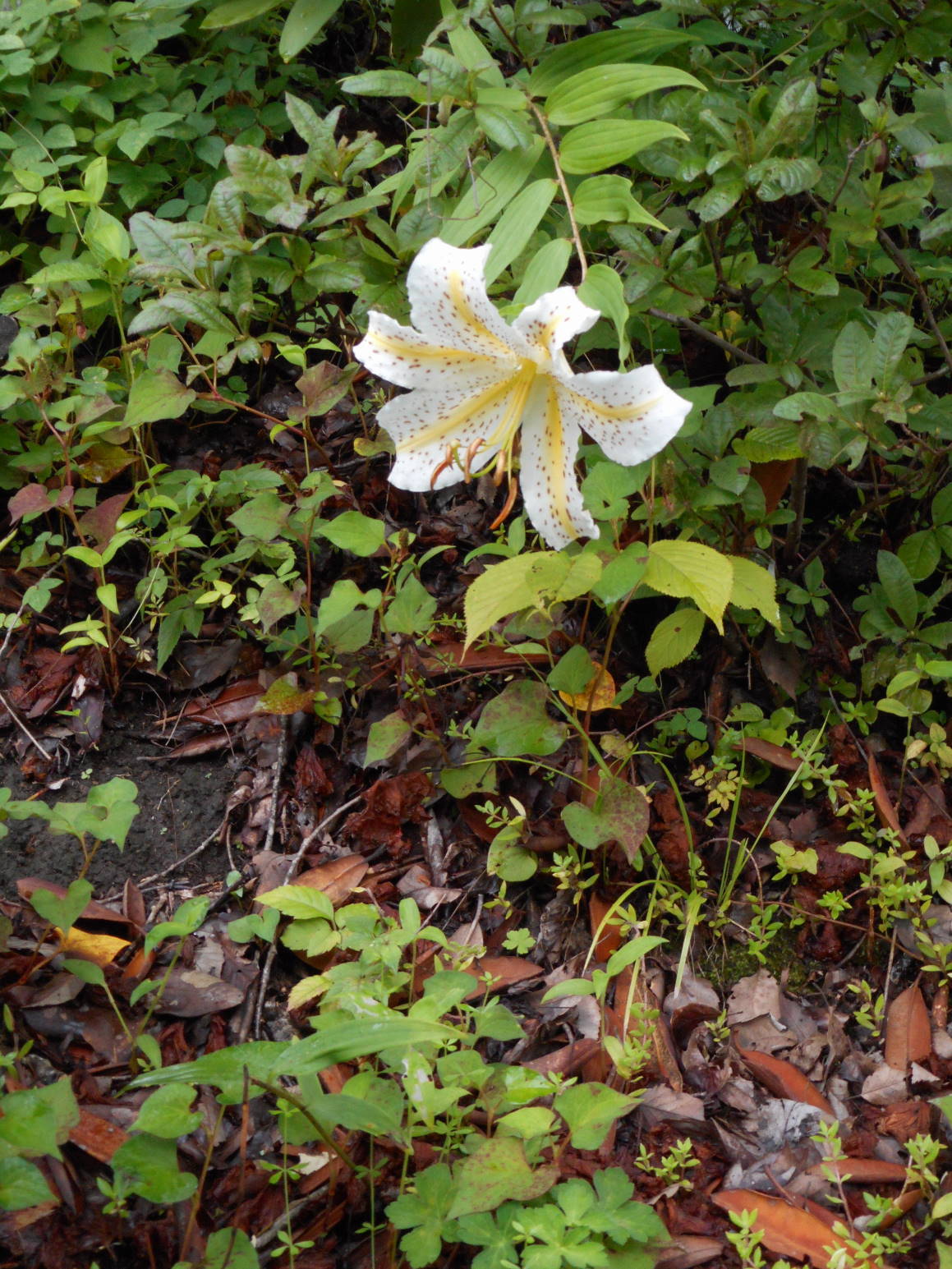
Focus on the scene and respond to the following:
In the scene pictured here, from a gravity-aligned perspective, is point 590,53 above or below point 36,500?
above

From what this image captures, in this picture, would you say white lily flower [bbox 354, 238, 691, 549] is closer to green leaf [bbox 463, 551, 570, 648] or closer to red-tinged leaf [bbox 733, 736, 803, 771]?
green leaf [bbox 463, 551, 570, 648]

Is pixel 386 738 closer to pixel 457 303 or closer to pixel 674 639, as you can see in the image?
pixel 674 639

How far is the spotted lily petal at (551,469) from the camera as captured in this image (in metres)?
1.64

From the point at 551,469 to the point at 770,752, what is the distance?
852mm

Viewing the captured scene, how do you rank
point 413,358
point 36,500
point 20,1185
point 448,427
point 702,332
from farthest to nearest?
point 36,500
point 702,332
point 448,427
point 413,358
point 20,1185

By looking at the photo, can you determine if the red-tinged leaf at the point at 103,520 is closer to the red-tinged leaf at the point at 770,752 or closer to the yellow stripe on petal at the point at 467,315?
the yellow stripe on petal at the point at 467,315

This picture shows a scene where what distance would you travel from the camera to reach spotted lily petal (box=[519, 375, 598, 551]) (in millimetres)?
1636

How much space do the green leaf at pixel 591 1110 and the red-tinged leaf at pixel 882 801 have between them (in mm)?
820

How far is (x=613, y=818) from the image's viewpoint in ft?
6.35

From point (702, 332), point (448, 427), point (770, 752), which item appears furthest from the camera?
point (770, 752)

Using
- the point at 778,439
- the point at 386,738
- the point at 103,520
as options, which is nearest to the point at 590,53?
the point at 778,439

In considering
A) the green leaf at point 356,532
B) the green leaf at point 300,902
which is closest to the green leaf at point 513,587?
the green leaf at point 356,532

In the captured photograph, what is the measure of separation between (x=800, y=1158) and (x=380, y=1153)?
0.64 metres

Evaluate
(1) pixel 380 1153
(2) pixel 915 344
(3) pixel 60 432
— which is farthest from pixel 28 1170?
(2) pixel 915 344
